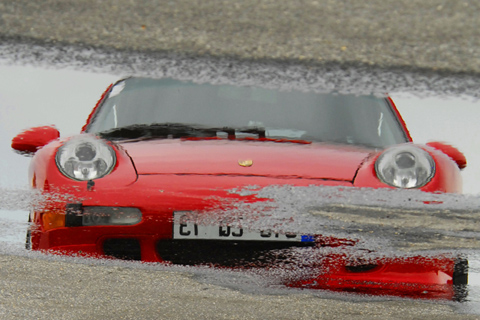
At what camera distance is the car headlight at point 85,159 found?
2.73 m

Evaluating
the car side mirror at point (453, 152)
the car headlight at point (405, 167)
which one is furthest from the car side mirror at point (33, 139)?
the car side mirror at point (453, 152)

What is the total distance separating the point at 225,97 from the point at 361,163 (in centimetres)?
87

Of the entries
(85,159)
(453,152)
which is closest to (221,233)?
(85,159)

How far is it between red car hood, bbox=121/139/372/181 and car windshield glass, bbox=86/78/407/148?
209 mm

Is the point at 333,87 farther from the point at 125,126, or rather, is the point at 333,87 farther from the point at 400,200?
the point at 125,126

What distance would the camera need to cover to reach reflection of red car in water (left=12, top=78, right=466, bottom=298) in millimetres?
2576

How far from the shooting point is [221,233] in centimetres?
256

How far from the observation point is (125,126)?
135 inches

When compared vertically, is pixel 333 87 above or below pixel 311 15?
below

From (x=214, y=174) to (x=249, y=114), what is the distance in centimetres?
78

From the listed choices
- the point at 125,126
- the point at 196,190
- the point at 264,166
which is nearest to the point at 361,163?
the point at 264,166

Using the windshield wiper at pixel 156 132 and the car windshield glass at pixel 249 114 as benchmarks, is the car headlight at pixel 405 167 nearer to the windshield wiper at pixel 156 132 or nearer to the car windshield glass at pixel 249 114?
the car windshield glass at pixel 249 114

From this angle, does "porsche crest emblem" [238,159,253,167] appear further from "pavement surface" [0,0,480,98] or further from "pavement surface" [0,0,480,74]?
"pavement surface" [0,0,480,74]

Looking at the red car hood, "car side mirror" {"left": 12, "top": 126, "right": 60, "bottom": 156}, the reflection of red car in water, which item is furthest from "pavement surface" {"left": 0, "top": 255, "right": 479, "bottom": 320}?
"car side mirror" {"left": 12, "top": 126, "right": 60, "bottom": 156}
